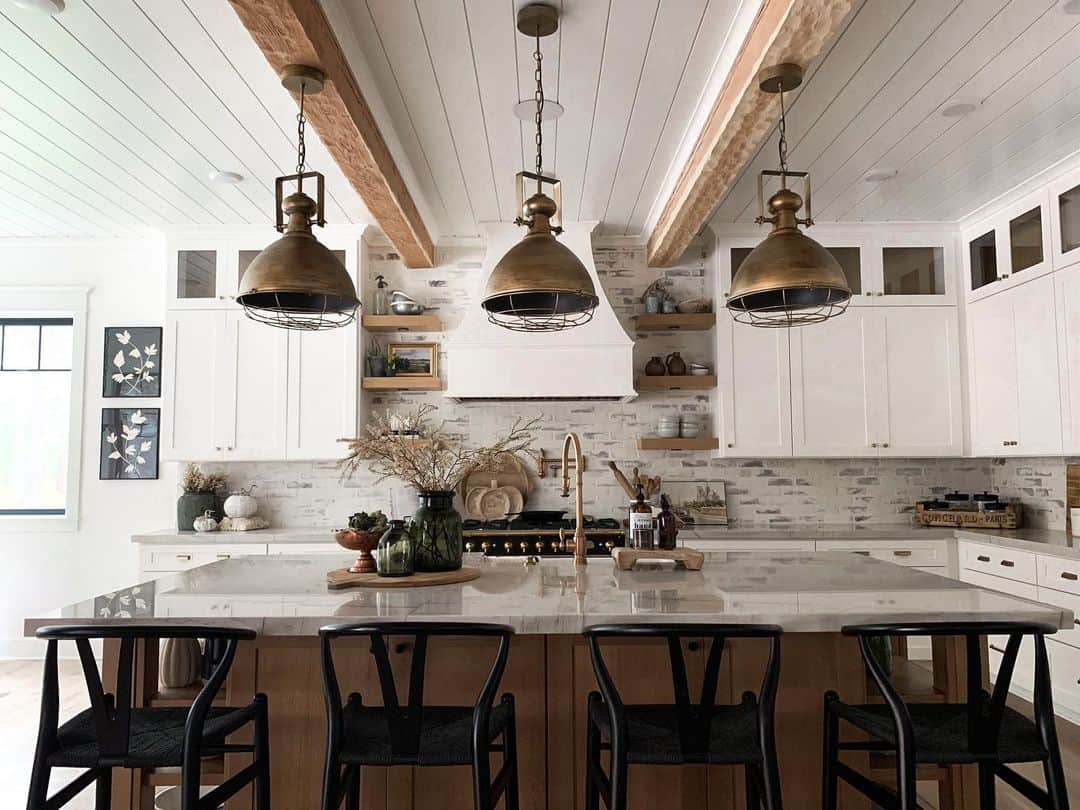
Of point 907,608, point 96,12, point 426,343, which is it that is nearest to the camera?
point 907,608

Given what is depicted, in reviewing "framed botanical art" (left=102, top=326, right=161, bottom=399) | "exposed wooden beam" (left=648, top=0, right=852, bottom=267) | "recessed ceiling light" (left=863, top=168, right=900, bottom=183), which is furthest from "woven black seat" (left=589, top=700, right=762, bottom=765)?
"framed botanical art" (left=102, top=326, right=161, bottom=399)

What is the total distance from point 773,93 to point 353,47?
1503 millimetres

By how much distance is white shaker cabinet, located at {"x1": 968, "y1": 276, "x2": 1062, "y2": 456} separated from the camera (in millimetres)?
4125

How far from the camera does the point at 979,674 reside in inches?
76.3

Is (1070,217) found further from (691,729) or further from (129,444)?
(129,444)

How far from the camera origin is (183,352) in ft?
16.1

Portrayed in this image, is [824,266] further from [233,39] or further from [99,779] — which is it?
[99,779]

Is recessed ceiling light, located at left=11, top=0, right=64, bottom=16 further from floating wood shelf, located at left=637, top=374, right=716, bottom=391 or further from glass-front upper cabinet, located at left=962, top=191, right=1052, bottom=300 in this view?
glass-front upper cabinet, located at left=962, top=191, right=1052, bottom=300

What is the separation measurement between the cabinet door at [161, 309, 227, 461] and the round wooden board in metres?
2.59

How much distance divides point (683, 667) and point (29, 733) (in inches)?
140

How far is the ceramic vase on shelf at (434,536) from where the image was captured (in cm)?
272

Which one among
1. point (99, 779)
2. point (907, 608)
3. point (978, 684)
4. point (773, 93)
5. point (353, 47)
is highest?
point (353, 47)

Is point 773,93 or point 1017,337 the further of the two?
point 1017,337

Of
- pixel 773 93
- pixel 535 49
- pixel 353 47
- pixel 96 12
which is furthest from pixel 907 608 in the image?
pixel 96 12
